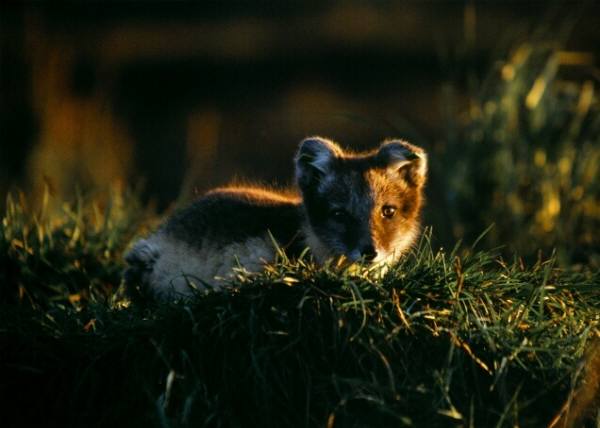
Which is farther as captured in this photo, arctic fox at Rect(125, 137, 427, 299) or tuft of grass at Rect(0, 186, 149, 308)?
tuft of grass at Rect(0, 186, 149, 308)

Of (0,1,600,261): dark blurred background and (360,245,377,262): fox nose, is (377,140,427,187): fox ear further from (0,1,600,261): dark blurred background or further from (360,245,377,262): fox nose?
(0,1,600,261): dark blurred background

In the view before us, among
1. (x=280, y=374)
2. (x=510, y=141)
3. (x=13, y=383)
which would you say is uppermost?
(x=510, y=141)

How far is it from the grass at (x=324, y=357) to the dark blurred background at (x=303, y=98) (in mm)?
Result: 2173

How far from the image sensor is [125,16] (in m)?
14.8

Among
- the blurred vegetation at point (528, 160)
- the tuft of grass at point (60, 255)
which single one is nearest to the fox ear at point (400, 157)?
the blurred vegetation at point (528, 160)

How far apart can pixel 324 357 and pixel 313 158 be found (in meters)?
1.53

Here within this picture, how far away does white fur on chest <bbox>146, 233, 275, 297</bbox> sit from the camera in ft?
14.0

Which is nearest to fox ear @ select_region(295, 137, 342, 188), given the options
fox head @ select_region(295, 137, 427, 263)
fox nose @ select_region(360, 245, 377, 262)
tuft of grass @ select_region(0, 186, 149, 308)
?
fox head @ select_region(295, 137, 427, 263)

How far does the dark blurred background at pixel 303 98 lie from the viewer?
6297 millimetres

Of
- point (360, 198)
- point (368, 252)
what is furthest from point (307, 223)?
point (368, 252)

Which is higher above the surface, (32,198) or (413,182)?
(413,182)

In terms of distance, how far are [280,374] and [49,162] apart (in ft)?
20.4

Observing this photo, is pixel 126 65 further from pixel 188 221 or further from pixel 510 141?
pixel 188 221

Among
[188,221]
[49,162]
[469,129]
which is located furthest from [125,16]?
[188,221]
